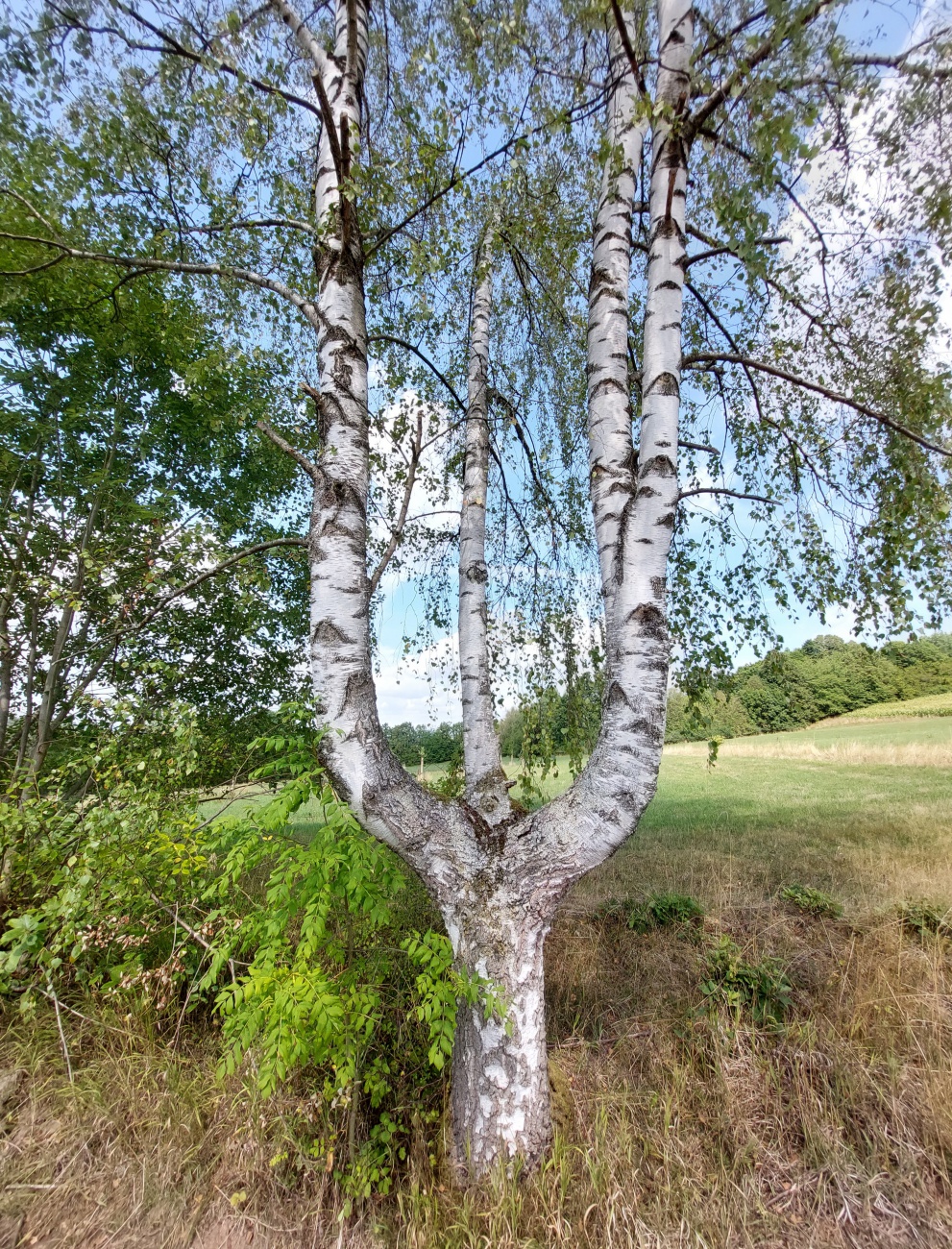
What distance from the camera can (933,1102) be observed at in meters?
2.01

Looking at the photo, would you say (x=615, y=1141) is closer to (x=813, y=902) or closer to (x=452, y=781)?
(x=452, y=781)

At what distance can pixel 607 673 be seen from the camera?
2.10m

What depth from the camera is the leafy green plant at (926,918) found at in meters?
3.23

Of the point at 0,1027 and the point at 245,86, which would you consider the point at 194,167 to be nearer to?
the point at 245,86

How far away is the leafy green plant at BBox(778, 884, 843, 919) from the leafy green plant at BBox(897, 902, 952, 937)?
43cm

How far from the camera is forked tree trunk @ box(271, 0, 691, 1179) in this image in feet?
6.36

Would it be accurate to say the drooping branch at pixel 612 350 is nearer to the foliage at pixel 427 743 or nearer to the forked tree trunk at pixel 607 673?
the forked tree trunk at pixel 607 673

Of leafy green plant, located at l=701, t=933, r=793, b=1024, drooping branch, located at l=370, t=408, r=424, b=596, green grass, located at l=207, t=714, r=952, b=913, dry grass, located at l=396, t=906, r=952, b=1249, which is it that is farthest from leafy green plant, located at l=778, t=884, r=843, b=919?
drooping branch, located at l=370, t=408, r=424, b=596

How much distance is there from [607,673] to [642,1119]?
212cm

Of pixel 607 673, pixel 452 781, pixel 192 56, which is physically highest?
pixel 192 56

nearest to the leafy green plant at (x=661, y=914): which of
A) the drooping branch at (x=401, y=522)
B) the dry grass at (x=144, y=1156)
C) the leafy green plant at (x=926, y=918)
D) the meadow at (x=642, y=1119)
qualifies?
the meadow at (x=642, y=1119)

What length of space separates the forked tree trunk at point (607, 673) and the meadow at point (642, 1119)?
0.33 meters

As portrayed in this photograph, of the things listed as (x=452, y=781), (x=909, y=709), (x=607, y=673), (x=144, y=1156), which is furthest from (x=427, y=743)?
(x=909, y=709)

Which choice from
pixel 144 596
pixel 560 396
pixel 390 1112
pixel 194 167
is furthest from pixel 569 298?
pixel 390 1112
